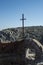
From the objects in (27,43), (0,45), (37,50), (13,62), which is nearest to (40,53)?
(37,50)

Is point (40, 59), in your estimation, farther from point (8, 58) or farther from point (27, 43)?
point (8, 58)

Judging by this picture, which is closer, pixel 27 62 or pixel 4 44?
pixel 27 62

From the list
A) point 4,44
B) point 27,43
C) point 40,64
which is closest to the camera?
point 40,64

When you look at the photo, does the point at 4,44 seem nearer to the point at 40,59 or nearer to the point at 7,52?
the point at 7,52

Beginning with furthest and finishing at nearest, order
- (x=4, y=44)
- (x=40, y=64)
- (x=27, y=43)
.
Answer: (x=4, y=44), (x=27, y=43), (x=40, y=64)

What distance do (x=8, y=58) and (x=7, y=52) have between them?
0.63 m

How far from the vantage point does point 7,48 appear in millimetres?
20297

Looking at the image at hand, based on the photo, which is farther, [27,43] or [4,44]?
[4,44]

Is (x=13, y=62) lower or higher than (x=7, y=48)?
lower

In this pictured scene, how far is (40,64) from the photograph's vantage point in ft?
59.2

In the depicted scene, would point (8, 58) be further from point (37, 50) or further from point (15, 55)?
point (37, 50)

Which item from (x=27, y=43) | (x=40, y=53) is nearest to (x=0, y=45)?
(x=27, y=43)

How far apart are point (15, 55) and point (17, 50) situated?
0.55m

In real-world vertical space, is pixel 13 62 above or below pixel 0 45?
below
